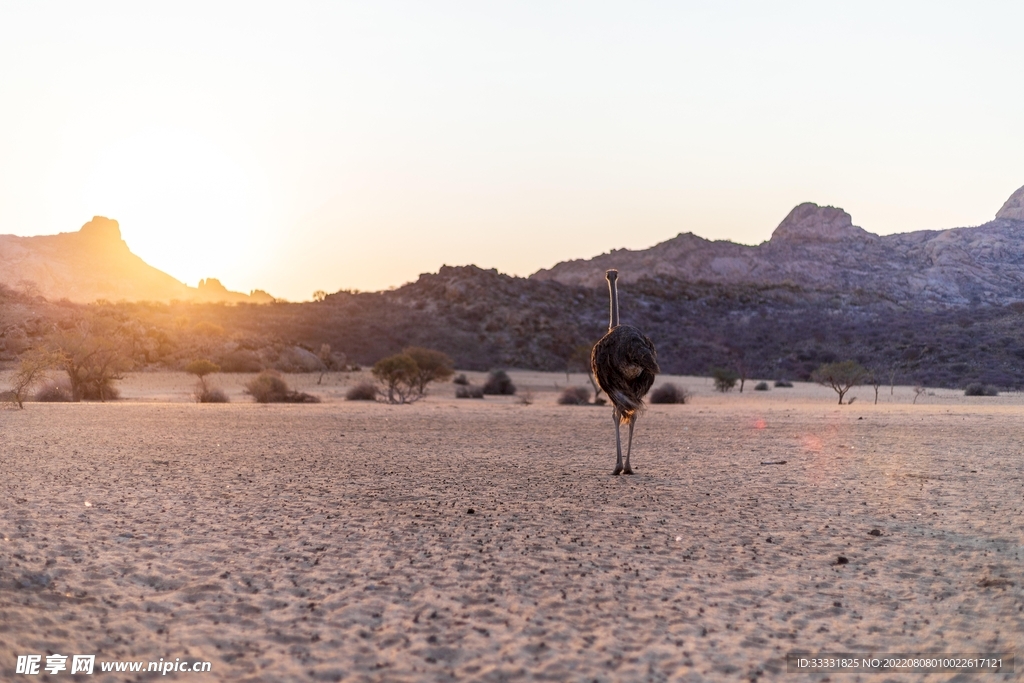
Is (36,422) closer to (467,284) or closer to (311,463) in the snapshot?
(311,463)

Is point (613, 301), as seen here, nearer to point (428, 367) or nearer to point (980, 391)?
→ point (428, 367)

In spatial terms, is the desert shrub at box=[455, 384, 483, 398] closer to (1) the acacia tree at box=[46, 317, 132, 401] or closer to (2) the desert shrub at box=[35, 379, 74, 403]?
(1) the acacia tree at box=[46, 317, 132, 401]

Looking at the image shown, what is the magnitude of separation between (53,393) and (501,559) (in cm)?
2396

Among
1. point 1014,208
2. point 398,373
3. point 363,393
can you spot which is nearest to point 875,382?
point 398,373

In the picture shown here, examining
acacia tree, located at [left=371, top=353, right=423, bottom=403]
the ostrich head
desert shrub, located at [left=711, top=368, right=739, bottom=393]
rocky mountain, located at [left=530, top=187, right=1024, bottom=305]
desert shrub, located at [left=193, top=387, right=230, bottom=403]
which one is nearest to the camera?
the ostrich head

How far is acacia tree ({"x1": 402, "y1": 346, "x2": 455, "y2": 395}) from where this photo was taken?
115 feet

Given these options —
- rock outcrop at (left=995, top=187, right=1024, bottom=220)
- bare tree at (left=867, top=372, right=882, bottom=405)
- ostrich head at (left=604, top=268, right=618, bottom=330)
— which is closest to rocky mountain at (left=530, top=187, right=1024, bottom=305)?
rock outcrop at (left=995, top=187, right=1024, bottom=220)

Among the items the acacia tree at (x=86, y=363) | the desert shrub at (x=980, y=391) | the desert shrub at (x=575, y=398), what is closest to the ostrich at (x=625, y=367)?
the desert shrub at (x=575, y=398)

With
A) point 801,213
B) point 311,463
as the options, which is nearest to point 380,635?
point 311,463

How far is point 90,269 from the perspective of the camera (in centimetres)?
11425

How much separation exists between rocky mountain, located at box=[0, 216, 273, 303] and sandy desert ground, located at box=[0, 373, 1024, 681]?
8914cm

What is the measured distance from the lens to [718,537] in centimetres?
806

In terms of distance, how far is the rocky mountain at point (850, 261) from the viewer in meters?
73.2

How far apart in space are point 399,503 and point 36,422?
40.0 feet
